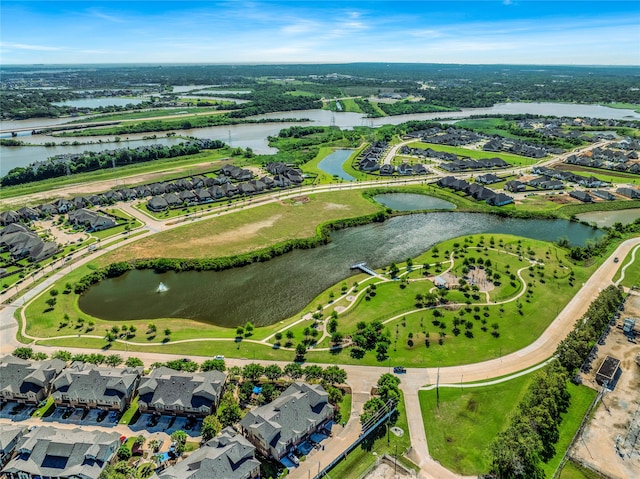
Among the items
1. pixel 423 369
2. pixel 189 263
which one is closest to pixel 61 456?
pixel 423 369

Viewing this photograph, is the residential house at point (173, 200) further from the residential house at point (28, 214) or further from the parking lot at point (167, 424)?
the parking lot at point (167, 424)

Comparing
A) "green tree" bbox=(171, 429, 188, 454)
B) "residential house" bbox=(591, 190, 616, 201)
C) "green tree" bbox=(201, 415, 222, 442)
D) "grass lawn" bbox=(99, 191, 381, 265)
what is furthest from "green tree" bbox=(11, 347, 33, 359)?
"residential house" bbox=(591, 190, 616, 201)

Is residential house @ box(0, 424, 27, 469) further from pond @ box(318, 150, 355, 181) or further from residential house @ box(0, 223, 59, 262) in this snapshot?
pond @ box(318, 150, 355, 181)

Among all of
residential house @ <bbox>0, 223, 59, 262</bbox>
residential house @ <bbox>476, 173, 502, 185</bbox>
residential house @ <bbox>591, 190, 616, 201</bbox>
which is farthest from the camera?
residential house @ <bbox>476, 173, 502, 185</bbox>

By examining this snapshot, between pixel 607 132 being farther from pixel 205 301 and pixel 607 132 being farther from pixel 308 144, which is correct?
pixel 205 301

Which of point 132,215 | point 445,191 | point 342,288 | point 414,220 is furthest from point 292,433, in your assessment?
point 445,191
